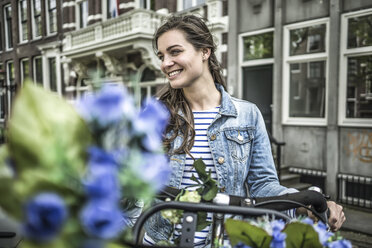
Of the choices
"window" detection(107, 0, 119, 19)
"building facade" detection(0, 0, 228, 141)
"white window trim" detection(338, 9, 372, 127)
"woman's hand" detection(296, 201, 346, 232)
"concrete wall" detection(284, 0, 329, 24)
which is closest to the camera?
"woman's hand" detection(296, 201, 346, 232)

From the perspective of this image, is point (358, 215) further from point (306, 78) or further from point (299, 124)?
point (306, 78)

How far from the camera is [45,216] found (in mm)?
335

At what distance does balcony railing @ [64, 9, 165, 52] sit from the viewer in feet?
26.3

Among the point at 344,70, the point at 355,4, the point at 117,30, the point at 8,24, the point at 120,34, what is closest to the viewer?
the point at 8,24

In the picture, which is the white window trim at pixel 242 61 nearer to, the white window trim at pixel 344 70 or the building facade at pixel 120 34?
the building facade at pixel 120 34

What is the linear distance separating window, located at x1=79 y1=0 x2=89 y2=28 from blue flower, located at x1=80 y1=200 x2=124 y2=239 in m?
11.7

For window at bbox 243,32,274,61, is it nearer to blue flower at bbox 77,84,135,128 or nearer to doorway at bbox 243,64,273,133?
doorway at bbox 243,64,273,133

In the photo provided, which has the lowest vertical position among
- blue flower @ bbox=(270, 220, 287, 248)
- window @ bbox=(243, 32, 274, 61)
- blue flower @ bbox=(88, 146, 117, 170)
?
blue flower @ bbox=(270, 220, 287, 248)

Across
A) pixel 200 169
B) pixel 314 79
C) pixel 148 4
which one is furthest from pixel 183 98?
pixel 148 4

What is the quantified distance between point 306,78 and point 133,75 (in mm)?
Answer: 6057

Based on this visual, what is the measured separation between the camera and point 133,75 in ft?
1.35

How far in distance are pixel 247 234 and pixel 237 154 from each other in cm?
76

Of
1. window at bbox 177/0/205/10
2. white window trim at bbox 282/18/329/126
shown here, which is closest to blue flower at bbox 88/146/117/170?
white window trim at bbox 282/18/329/126

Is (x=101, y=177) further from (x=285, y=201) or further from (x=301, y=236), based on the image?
(x=285, y=201)
